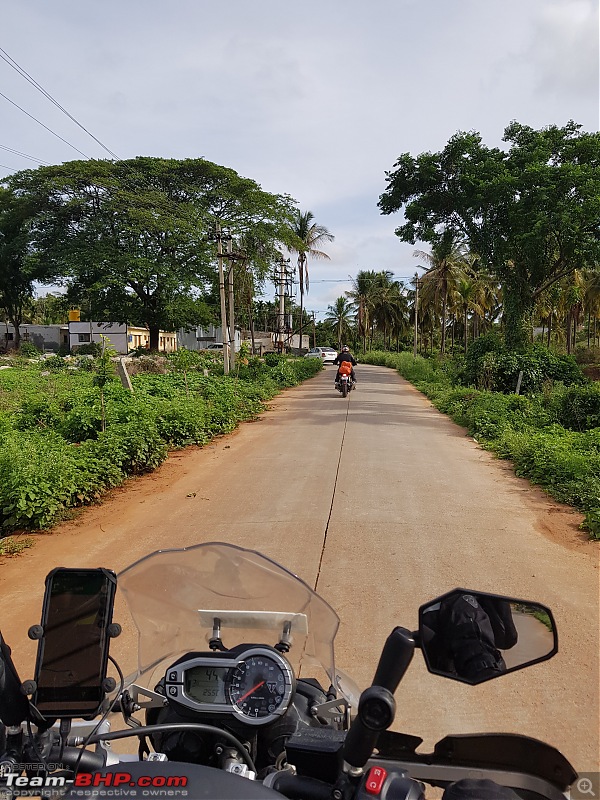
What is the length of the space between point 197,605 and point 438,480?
6.80 m

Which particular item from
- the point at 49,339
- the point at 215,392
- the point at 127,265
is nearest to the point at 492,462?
the point at 215,392

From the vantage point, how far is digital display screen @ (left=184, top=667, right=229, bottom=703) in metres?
1.72

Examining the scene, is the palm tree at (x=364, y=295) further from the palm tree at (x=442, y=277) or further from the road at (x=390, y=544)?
the road at (x=390, y=544)

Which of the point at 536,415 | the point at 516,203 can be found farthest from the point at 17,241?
the point at 536,415

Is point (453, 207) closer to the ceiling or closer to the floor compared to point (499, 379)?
closer to the ceiling

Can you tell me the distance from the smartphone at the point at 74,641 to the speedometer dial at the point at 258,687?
331mm

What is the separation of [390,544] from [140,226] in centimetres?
3735

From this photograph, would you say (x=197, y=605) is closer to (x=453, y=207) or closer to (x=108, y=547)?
(x=108, y=547)

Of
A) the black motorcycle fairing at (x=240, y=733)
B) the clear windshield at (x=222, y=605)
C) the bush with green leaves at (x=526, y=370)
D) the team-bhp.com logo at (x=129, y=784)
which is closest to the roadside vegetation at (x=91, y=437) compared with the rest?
the clear windshield at (x=222, y=605)

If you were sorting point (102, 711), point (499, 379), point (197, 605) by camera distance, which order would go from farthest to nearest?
point (499, 379) → point (197, 605) → point (102, 711)

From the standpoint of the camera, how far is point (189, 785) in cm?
124

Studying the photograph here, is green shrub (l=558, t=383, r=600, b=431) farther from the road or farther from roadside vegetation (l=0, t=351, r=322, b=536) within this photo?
roadside vegetation (l=0, t=351, r=322, b=536)

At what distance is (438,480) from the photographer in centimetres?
841

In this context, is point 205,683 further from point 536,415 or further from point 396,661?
point 536,415
